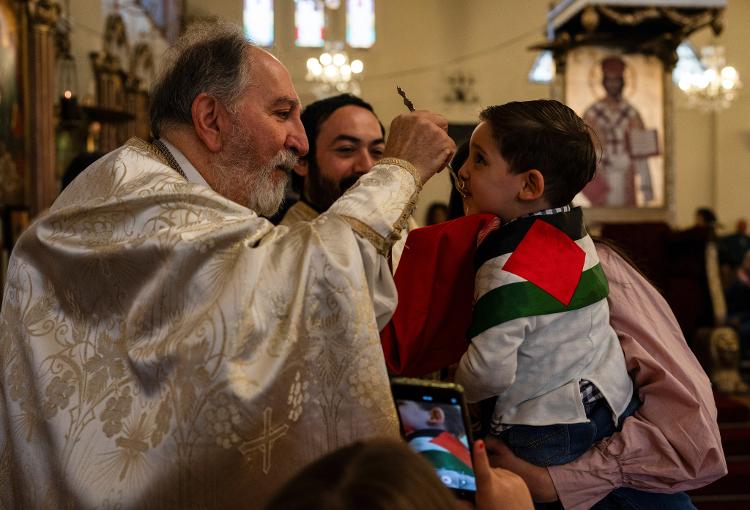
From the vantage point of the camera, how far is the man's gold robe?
59.7 inches

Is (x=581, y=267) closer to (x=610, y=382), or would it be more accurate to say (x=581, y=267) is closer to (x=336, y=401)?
(x=610, y=382)

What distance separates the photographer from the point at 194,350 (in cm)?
151

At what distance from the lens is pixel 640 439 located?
1839 millimetres

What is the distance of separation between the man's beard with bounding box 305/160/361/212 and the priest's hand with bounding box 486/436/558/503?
1228 mm

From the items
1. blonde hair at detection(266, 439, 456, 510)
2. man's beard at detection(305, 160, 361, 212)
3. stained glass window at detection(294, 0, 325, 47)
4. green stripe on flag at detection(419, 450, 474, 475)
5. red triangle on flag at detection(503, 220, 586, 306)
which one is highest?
stained glass window at detection(294, 0, 325, 47)

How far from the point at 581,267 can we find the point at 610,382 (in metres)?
0.25

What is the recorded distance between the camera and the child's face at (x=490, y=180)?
1.87m

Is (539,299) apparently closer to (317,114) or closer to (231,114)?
(231,114)

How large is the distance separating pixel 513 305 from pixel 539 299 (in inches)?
2.4

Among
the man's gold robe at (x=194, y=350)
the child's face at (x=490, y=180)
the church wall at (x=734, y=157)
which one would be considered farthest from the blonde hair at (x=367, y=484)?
the church wall at (x=734, y=157)

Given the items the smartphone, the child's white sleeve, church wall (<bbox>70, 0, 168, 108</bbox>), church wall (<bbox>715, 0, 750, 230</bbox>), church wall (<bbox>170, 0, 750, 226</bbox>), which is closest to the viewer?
the smartphone

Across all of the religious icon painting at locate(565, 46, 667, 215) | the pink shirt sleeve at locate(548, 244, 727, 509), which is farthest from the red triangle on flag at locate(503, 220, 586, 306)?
the religious icon painting at locate(565, 46, 667, 215)

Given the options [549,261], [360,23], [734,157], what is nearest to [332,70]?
[360,23]

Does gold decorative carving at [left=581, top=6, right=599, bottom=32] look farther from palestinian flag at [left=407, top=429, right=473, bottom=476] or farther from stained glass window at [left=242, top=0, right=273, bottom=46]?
stained glass window at [left=242, top=0, right=273, bottom=46]
